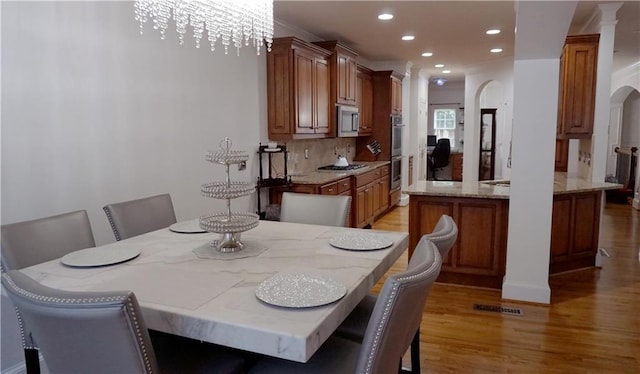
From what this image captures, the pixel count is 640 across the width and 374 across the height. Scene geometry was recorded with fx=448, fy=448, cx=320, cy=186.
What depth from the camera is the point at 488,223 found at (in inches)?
151

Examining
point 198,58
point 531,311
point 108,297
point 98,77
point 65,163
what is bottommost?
point 531,311

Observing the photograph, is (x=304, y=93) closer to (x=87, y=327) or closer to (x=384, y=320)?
(x=384, y=320)

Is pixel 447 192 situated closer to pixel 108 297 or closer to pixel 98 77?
pixel 98 77

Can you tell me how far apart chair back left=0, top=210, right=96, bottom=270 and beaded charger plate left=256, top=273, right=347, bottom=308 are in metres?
1.19

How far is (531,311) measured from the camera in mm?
3408

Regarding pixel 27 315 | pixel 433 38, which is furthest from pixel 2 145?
pixel 433 38

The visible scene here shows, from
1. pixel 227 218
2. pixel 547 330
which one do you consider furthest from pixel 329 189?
pixel 227 218

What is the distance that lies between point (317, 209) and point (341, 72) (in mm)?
3202

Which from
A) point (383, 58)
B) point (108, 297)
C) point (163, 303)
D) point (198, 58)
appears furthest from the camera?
point (383, 58)

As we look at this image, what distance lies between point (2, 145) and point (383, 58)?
629 cm

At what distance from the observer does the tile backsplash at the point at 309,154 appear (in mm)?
5309

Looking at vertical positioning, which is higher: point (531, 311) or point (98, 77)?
point (98, 77)

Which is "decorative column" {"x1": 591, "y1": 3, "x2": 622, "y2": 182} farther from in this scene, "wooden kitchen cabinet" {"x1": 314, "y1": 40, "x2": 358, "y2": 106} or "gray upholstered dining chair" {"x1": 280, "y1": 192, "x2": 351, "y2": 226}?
"gray upholstered dining chair" {"x1": 280, "y1": 192, "x2": 351, "y2": 226}

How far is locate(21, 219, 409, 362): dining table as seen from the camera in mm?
1313
